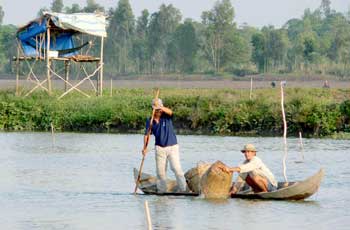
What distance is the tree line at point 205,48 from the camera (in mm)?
80312

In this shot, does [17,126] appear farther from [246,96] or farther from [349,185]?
[349,185]

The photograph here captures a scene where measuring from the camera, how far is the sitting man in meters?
Answer: 17.0

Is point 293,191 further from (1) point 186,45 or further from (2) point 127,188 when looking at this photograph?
(1) point 186,45

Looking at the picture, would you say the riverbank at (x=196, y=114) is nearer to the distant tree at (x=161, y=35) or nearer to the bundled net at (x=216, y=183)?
the bundled net at (x=216, y=183)

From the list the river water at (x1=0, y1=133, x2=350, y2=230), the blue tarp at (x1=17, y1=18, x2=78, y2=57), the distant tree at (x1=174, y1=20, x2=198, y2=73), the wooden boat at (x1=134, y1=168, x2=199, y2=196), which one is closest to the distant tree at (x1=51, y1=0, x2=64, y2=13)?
the distant tree at (x1=174, y1=20, x2=198, y2=73)

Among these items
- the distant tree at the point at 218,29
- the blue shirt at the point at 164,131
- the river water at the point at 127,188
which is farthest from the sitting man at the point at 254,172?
the distant tree at the point at 218,29

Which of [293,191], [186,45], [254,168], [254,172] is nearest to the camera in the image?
[254,168]

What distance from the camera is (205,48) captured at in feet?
270

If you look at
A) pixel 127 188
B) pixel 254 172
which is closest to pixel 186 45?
pixel 127 188

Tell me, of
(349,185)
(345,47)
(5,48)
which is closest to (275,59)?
(345,47)

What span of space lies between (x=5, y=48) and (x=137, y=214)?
77.5 m

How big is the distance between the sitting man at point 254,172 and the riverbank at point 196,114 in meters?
13.7

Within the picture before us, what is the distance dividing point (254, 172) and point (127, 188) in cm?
367

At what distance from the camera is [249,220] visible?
16.0 metres
